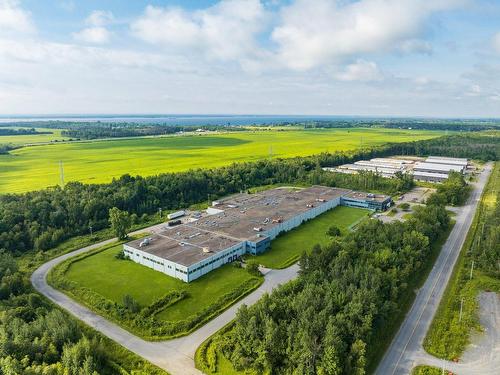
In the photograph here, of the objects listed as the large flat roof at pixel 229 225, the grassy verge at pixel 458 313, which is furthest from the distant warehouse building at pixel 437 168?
the grassy verge at pixel 458 313

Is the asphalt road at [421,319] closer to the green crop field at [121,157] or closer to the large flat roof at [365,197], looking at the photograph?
the large flat roof at [365,197]

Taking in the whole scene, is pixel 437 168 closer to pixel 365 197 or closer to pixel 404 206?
pixel 404 206

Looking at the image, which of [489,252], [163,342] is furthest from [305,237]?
[163,342]

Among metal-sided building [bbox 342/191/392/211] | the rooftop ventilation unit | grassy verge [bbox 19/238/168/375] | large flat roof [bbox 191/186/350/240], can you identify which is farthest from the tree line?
grassy verge [bbox 19/238/168/375]

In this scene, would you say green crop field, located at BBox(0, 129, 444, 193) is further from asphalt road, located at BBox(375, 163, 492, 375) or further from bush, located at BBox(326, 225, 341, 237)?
asphalt road, located at BBox(375, 163, 492, 375)

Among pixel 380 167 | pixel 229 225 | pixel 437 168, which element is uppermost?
pixel 437 168

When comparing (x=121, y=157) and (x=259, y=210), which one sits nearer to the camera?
(x=259, y=210)
